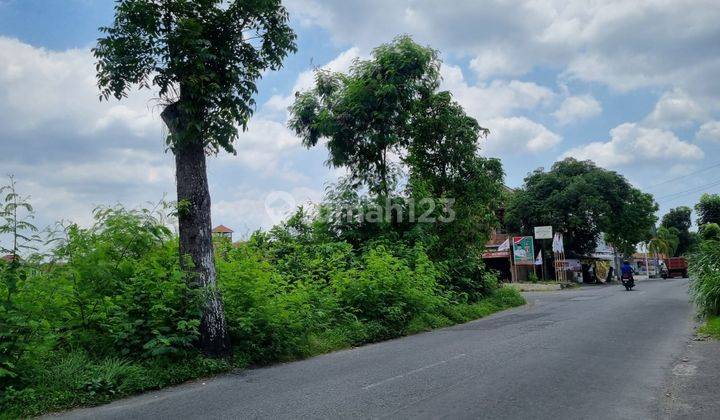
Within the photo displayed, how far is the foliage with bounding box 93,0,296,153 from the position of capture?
32.2 ft

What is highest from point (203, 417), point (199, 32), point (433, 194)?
point (199, 32)

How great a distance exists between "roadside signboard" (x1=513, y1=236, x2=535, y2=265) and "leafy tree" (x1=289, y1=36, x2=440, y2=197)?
21895 millimetres

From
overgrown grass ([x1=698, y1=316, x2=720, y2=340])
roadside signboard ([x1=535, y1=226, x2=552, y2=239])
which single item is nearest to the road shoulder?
overgrown grass ([x1=698, y1=316, x2=720, y2=340])

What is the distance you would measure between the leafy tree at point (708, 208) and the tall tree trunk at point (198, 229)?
67602 millimetres

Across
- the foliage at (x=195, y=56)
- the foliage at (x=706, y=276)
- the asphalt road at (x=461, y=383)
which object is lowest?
the asphalt road at (x=461, y=383)

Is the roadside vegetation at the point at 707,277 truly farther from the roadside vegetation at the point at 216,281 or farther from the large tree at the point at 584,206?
the large tree at the point at 584,206

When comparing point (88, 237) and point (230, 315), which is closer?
point (88, 237)

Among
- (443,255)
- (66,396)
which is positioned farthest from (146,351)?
(443,255)

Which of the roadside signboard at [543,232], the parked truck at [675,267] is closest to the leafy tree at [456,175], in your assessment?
the roadside signboard at [543,232]

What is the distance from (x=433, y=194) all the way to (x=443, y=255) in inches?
94.1

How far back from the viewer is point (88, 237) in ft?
31.8

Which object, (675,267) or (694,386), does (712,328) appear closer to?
(694,386)

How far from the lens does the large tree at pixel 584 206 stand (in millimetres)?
48000

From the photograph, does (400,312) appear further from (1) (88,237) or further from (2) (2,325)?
(2) (2,325)
